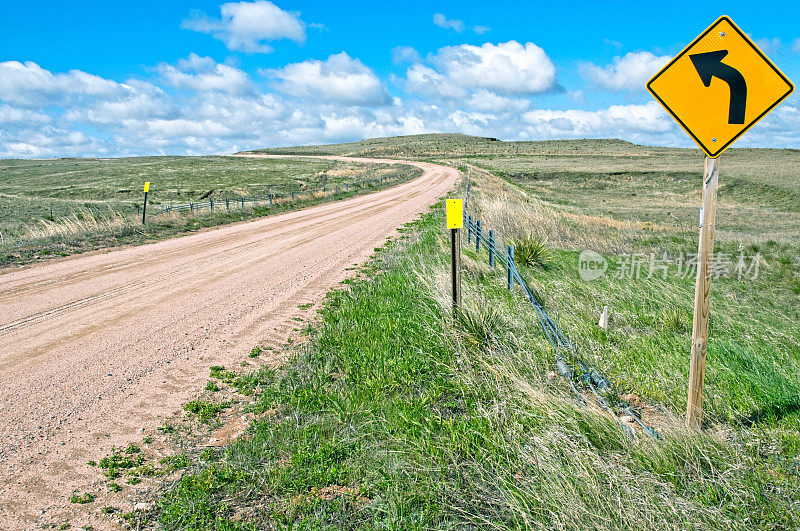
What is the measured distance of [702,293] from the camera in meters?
3.36

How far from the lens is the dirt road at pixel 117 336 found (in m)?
3.90

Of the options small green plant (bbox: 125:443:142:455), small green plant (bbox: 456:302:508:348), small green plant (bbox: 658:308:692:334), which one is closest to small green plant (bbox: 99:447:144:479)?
small green plant (bbox: 125:443:142:455)

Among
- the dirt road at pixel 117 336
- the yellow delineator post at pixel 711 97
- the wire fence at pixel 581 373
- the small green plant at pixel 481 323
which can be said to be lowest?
the dirt road at pixel 117 336

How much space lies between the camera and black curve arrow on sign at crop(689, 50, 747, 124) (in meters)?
3.28

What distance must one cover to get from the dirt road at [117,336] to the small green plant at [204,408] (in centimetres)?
18

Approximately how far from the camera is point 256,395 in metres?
4.92

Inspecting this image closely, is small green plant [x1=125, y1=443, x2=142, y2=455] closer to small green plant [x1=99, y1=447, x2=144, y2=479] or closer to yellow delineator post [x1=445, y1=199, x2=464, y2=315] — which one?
small green plant [x1=99, y1=447, x2=144, y2=479]

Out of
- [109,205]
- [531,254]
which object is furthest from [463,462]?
[109,205]

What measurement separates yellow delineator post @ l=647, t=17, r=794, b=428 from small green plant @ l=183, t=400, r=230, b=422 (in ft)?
13.0

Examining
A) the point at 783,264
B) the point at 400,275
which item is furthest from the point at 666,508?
the point at 783,264

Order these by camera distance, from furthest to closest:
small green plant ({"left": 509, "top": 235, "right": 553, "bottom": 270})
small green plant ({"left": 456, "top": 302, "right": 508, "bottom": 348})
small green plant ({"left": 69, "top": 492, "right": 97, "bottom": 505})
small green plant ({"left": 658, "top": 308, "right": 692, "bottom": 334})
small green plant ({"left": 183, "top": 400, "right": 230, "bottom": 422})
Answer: small green plant ({"left": 509, "top": 235, "right": 553, "bottom": 270}) < small green plant ({"left": 658, "top": 308, "right": 692, "bottom": 334}) < small green plant ({"left": 456, "top": 302, "right": 508, "bottom": 348}) < small green plant ({"left": 183, "top": 400, "right": 230, "bottom": 422}) < small green plant ({"left": 69, "top": 492, "right": 97, "bottom": 505})

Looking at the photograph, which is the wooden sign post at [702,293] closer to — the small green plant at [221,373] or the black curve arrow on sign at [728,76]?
the black curve arrow on sign at [728,76]

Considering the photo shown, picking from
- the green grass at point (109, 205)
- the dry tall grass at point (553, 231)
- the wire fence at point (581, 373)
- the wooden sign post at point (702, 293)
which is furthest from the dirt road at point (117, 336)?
the wooden sign post at point (702, 293)

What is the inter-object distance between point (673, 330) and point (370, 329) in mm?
4020
